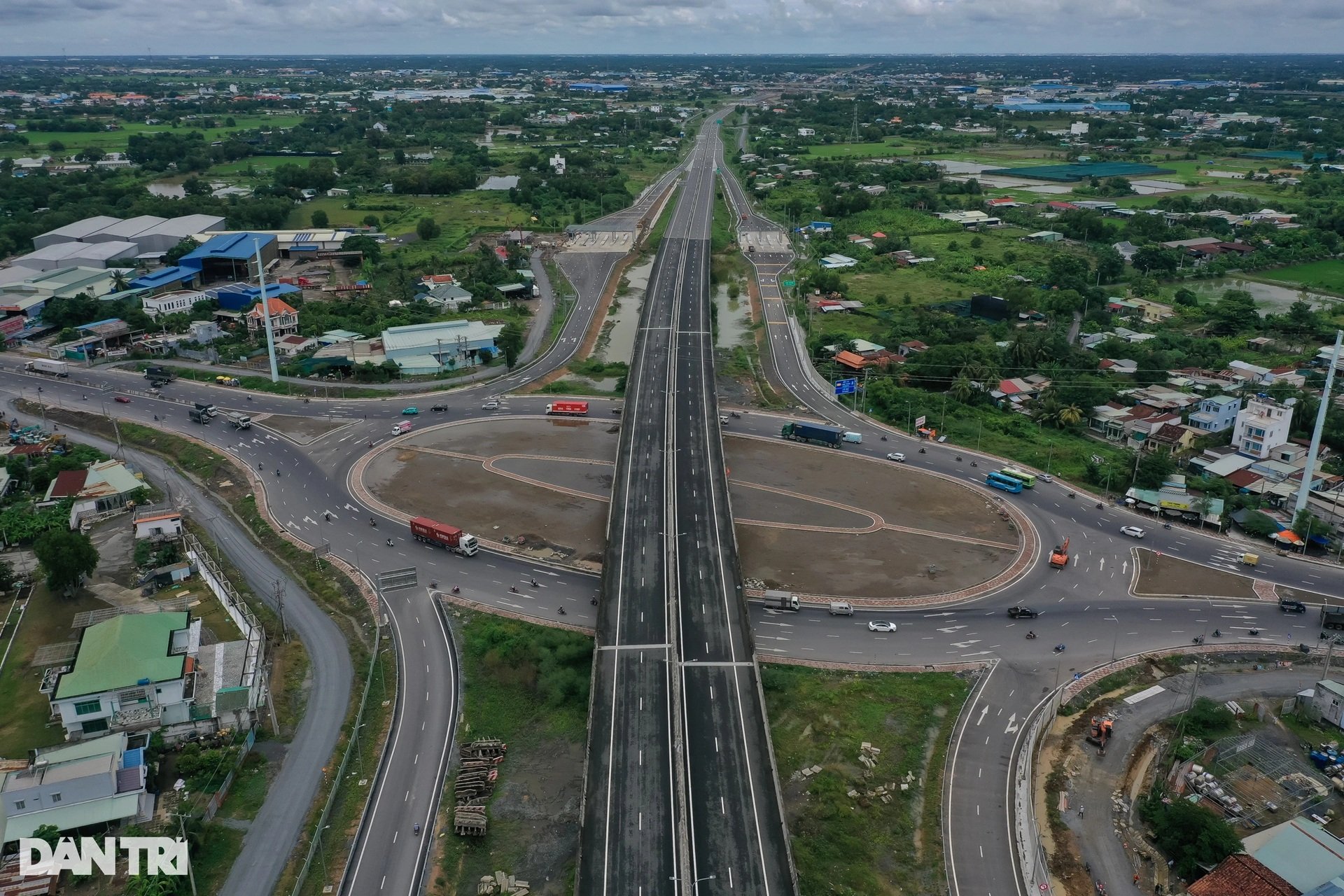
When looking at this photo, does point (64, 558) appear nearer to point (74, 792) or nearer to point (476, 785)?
point (74, 792)

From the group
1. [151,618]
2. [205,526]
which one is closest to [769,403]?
[205,526]

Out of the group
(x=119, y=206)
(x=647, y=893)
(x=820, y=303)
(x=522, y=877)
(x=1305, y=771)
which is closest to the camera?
(x=647, y=893)

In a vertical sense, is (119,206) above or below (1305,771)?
above

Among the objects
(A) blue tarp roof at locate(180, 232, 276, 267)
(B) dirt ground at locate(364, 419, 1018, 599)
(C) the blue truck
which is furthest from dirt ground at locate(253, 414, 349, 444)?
(A) blue tarp roof at locate(180, 232, 276, 267)

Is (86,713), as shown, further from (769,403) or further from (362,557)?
(769,403)

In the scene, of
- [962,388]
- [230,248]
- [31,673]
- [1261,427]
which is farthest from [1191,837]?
[230,248]

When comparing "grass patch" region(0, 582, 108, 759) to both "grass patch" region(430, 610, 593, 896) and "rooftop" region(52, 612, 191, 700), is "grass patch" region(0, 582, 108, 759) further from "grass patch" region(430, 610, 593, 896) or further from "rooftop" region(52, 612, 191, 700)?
"grass patch" region(430, 610, 593, 896)

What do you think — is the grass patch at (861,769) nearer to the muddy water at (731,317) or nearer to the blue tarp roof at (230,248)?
the muddy water at (731,317)
